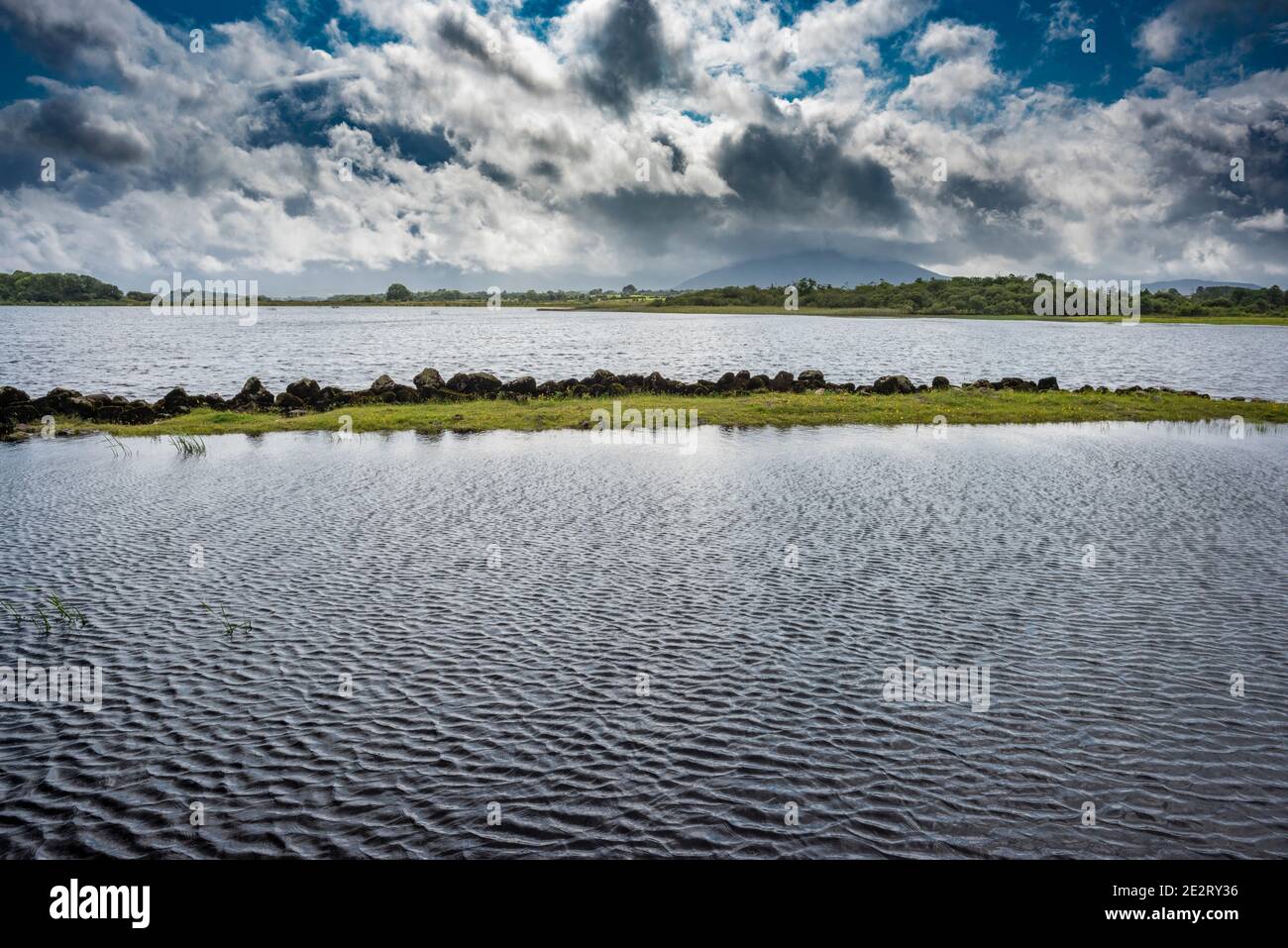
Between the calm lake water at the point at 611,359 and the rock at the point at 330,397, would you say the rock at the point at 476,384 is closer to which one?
the rock at the point at 330,397

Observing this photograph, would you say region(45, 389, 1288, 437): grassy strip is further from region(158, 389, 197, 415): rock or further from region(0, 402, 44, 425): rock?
region(0, 402, 44, 425): rock

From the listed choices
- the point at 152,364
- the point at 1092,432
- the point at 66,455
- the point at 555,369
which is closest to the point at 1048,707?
the point at 1092,432

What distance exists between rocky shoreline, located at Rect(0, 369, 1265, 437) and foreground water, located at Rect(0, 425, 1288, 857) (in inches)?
991

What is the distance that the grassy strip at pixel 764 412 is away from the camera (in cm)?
5312

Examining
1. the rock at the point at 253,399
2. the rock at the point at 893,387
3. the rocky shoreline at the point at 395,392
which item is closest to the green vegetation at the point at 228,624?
the rocky shoreline at the point at 395,392

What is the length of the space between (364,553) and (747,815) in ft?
55.3

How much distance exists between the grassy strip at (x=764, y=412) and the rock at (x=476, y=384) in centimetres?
212

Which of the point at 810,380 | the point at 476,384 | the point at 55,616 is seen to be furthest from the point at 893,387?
the point at 55,616

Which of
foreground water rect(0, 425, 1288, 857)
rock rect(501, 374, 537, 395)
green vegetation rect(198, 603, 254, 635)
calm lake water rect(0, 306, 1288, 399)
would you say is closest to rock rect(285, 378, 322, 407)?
rock rect(501, 374, 537, 395)
